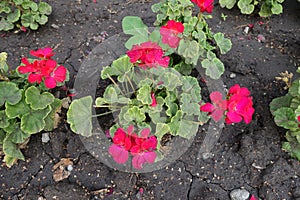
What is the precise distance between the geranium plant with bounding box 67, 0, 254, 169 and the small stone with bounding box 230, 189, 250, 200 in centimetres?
36

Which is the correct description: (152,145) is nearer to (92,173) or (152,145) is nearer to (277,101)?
(92,173)

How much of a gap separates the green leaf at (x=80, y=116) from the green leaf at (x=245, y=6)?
3.95 feet

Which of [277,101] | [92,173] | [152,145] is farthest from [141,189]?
[277,101]

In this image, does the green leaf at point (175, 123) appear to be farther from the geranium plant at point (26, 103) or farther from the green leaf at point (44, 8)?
the green leaf at point (44, 8)

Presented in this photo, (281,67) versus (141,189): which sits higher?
(281,67)

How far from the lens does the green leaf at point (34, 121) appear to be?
182 centimetres

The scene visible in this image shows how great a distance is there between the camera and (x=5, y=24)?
2.32 meters

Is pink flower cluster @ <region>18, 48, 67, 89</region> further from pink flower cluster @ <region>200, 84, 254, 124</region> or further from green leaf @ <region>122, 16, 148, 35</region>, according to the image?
pink flower cluster @ <region>200, 84, 254, 124</region>

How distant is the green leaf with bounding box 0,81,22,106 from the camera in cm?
178

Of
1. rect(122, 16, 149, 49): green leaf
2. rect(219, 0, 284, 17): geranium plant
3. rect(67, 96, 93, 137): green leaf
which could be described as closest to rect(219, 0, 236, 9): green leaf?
rect(219, 0, 284, 17): geranium plant

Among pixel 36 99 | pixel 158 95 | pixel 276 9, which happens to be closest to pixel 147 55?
pixel 158 95

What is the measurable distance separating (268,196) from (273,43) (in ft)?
3.19

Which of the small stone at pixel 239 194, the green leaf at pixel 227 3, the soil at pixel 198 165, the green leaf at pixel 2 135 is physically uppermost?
the green leaf at pixel 227 3

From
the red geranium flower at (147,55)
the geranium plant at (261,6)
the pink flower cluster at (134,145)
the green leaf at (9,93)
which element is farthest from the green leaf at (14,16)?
the geranium plant at (261,6)
